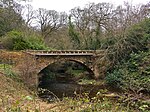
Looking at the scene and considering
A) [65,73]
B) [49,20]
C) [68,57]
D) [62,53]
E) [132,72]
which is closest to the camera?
[132,72]

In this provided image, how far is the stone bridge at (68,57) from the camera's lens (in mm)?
25797

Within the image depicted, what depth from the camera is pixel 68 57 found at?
2788 cm

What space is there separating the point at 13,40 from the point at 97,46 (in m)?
11.8

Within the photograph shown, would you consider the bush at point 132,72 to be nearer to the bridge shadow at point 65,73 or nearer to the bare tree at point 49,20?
the bridge shadow at point 65,73

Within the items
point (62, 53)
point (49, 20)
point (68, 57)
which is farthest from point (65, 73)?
point (49, 20)

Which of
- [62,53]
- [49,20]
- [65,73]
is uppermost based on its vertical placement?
[49,20]

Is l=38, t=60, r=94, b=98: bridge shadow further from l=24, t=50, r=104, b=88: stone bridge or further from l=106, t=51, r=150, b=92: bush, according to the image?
l=106, t=51, r=150, b=92: bush

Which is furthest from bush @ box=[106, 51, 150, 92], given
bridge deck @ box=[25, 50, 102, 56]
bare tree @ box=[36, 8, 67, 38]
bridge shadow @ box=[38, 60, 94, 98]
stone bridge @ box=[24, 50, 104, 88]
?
bare tree @ box=[36, 8, 67, 38]

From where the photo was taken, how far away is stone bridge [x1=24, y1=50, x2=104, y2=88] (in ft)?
84.6

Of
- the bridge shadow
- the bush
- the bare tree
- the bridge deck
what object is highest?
the bare tree

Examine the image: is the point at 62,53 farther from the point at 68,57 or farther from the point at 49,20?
the point at 49,20

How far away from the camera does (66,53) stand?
2723cm

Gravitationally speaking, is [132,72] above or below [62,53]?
below

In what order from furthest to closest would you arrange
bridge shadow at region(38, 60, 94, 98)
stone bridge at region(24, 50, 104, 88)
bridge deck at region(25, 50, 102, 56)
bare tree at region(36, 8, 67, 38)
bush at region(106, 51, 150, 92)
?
bare tree at region(36, 8, 67, 38) → bridge shadow at region(38, 60, 94, 98) → stone bridge at region(24, 50, 104, 88) → bridge deck at region(25, 50, 102, 56) → bush at region(106, 51, 150, 92)
